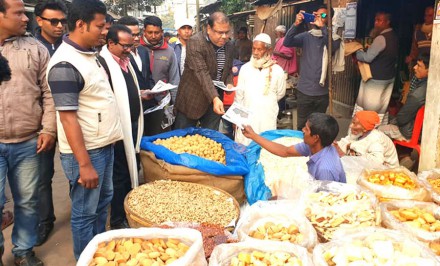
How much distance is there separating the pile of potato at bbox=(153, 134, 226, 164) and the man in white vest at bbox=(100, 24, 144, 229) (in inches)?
14.7

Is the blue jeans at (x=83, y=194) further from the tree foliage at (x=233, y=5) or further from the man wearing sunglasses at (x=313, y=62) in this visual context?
the tree foliage at (x=233, y=5)

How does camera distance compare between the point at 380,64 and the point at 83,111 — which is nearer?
the point at 83,111

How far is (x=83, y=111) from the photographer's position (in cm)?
223

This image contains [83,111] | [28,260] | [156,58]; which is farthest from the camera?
[156,58]

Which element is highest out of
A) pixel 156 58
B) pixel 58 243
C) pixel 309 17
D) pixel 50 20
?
pixel 309 17

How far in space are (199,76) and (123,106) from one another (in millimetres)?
1075

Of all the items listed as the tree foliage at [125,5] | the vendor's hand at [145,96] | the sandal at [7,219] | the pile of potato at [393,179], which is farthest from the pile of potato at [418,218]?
the tree foliage at [125,5]

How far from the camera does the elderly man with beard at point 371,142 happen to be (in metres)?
3.47

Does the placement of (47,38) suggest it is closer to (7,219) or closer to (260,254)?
(7,219)

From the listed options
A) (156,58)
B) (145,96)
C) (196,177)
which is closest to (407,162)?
(196,177)

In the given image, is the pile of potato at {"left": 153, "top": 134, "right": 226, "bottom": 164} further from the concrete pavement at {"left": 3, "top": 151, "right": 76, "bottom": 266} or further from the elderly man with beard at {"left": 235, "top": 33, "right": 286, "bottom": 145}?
the concrete pavement at {"left": 3, "top": 151, "right": 76, "bottom": 266}

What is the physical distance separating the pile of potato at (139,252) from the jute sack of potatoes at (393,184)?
138cm

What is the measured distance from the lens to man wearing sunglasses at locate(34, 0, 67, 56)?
3.12 metres

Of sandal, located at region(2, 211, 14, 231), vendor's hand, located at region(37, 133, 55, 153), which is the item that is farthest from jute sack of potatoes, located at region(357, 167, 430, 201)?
sandal, located at region(2, 211, 14, 231)
